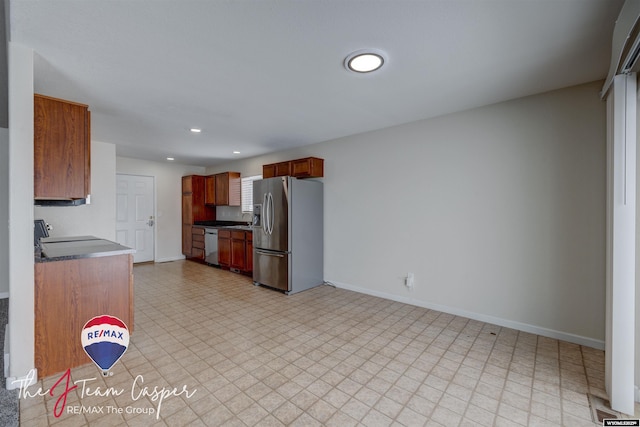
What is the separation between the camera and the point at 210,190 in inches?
265

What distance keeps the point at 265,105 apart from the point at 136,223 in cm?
499

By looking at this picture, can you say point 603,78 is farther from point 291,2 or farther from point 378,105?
point 291,2

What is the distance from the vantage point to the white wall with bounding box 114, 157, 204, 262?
6449 millimetres

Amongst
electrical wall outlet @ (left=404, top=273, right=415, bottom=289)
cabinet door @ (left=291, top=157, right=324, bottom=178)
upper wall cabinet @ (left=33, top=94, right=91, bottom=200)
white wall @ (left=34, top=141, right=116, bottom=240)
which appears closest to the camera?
upper wall cabinet @ (left=33, top=94, right=91, bottom=200)

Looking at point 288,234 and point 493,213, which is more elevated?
point 493,213

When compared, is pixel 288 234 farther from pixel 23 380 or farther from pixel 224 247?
pixel 23 380

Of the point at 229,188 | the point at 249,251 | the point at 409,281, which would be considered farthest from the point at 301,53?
the point at 229,188

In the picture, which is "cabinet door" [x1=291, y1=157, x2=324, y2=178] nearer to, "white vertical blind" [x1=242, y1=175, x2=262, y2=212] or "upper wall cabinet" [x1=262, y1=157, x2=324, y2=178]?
"upper wall cabinet" [x1=262, y1=157, x2=324, y2=178]

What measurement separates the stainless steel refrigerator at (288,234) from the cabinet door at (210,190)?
8.22 feet

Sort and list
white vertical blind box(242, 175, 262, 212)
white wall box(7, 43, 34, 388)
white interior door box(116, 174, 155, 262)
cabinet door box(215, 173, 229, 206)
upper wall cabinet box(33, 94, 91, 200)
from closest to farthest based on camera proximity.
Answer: white wall box(7, 43, 34, 388), upper wall cabinet box(33, 94, 91, 200), white interior door box(116, 174, 155, 262), white vertical blind box(242, 175, 262, 212), cabinet door box(215, 173, 229, 206)

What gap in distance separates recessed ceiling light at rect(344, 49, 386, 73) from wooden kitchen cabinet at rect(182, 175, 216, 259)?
5544mm

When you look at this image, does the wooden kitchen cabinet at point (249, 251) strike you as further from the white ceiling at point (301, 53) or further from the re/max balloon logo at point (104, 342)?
the re/max balloon logo at point (104, 342)

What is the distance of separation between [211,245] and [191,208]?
126cm

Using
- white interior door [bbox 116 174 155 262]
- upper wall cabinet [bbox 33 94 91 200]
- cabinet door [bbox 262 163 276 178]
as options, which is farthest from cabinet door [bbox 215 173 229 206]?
upper wall cabinet [bbox 33 94 91 200]
